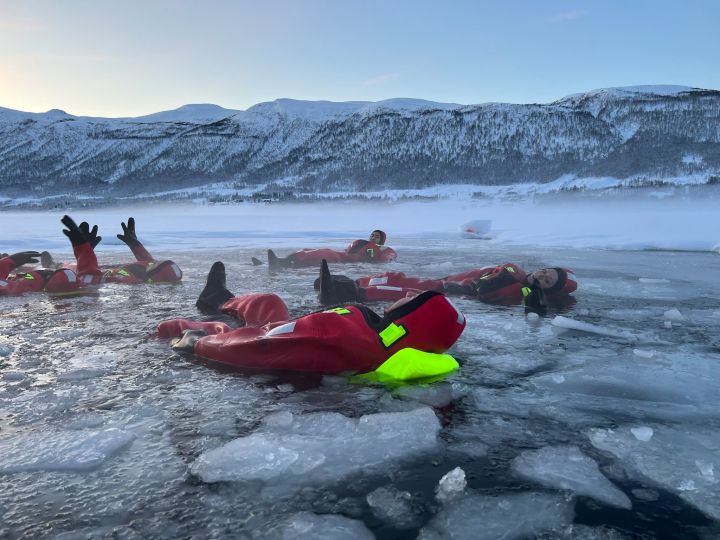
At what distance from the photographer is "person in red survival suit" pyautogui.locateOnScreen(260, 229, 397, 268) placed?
32.3 ft

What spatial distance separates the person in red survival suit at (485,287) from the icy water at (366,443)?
1510 millimetres

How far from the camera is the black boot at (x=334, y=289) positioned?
19.4 ft

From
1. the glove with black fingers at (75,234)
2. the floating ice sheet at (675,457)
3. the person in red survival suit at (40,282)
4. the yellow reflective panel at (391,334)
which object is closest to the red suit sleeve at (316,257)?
the glove with black fingers at (75,234)

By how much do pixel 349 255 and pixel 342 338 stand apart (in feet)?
23.6

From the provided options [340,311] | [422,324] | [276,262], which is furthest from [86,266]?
[422,324]

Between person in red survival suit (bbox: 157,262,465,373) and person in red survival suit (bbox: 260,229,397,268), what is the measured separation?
5880 millimetres

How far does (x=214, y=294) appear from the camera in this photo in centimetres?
565

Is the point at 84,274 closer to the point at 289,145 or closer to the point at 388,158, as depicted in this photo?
the point at 388,158

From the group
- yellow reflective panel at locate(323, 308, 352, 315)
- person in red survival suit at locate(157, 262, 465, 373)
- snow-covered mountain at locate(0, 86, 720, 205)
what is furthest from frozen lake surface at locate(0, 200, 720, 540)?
snow-covered mountain at locate(0, 86, 720, 205)

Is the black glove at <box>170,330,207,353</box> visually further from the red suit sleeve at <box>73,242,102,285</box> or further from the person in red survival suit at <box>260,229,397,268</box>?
the person in red survival suit at <box>260,229,397,268</box>

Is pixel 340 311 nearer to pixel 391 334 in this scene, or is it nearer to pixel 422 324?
pixel 391 334

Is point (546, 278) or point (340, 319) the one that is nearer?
point (340, 319)

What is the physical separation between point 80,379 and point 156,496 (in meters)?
1.74

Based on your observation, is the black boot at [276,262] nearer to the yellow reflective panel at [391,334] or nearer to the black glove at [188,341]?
the black glove at [188,341]
